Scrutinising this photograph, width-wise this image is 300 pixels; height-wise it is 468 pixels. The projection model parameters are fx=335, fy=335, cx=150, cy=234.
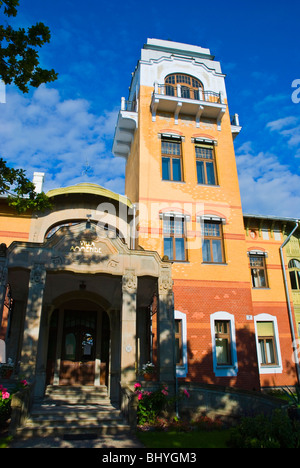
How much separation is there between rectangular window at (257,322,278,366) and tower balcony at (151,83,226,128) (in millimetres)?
12355

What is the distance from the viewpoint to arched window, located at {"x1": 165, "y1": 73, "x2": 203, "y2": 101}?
20.7 meters

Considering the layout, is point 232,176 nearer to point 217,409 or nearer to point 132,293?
point 132,293

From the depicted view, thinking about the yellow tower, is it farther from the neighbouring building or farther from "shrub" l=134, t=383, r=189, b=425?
"shrub" l=134, t=383, r=189, b=425

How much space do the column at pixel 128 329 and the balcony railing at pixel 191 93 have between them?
1314cm

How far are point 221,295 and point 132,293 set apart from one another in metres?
6.33

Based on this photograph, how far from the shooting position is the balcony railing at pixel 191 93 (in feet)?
66.7

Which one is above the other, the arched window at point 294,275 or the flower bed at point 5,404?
the arched window at point 294,275

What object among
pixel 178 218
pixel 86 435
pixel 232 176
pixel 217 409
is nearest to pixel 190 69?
pixel 232 176

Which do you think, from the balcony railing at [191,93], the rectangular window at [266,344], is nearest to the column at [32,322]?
the rectangular window at [266,344]

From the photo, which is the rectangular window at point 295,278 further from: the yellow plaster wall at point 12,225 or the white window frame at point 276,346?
the yellow plaster wall at point 12,225

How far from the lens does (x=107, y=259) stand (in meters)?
12.0

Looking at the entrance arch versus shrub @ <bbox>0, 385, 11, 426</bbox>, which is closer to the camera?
shrub @ <bbox>0, 385, 11, 426</bbox>

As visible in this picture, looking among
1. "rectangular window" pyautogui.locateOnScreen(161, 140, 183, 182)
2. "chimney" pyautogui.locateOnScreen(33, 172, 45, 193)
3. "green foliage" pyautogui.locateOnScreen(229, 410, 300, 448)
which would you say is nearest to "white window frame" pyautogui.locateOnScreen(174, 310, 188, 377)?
"green foliage" pyautogui.locateOnScreen(229, 410, 300, 448)

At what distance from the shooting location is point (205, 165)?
19.5 meters
